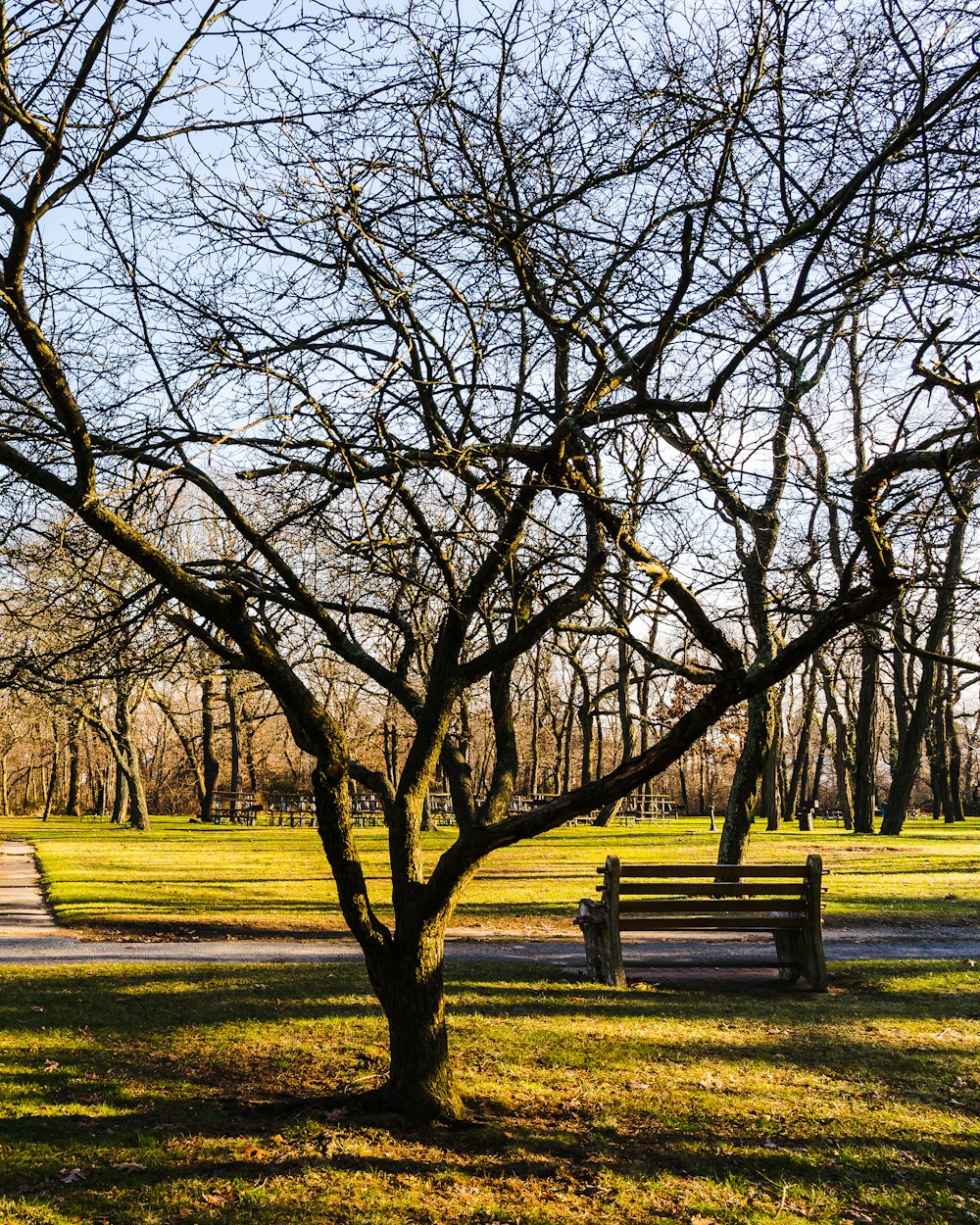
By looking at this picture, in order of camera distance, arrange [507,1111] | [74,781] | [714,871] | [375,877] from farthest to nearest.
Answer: [74,781], [375,877], [714,871], [507,1111]

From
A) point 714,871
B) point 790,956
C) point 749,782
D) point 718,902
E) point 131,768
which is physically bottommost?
point 790,956

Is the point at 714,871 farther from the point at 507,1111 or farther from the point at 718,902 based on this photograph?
the point at 507,1111

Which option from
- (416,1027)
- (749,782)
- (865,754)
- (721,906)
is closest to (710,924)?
(721,906)

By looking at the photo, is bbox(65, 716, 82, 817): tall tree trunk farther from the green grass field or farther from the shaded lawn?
the shaded lawn

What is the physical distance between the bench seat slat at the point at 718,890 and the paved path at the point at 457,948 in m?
1.31

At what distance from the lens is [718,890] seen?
1030 cm

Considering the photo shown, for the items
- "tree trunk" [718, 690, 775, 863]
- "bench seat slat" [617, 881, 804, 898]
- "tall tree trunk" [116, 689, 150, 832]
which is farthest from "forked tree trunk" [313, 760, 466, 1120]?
"tall tree trunk" [116, 689, 150, 832]

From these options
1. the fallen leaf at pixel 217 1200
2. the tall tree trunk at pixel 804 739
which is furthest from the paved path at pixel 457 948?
the tall tree trunk at pixel 804 739

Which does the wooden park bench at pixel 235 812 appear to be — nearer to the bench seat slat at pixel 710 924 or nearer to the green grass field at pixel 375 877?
the green grass field at pixel 375 877

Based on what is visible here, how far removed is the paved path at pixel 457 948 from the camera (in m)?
11.7

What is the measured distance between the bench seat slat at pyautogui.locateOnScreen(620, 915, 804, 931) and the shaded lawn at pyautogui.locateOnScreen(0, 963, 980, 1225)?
0.75 metres

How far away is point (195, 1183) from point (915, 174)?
6.21 meters

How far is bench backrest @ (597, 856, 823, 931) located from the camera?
10.4 metres

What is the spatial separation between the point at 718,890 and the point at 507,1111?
4.61 metres
